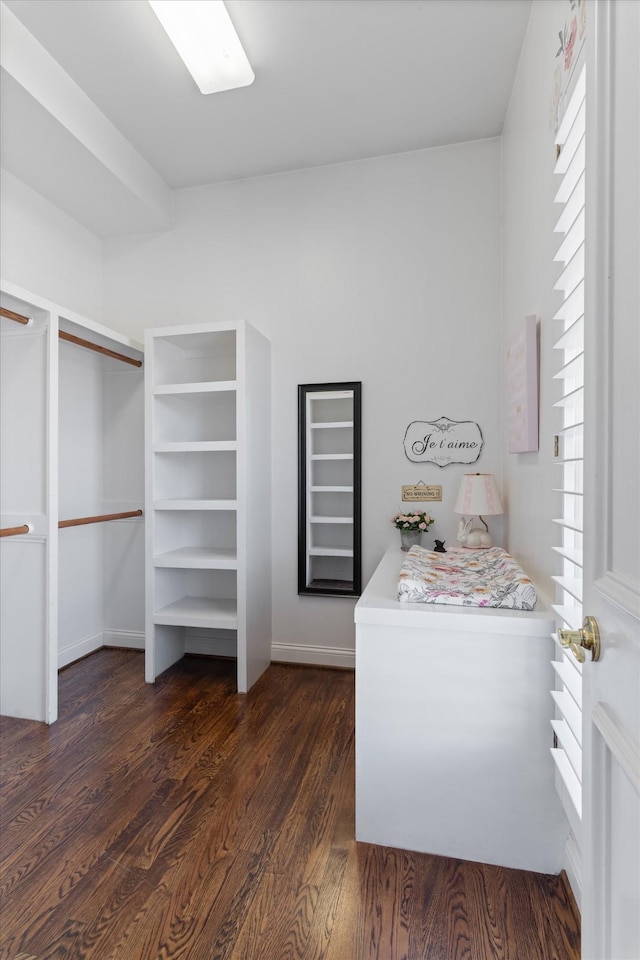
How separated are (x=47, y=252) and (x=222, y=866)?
3.10m

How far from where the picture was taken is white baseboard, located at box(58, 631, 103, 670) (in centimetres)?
288

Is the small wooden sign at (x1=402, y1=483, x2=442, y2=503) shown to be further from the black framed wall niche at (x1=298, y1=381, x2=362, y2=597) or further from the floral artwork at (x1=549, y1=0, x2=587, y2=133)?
the floral artwork at (x1=549, y1=0, x2=587, y2=133)

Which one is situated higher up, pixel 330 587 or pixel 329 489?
pixel 329 489

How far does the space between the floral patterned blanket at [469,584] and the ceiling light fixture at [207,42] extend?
2246 millimetres

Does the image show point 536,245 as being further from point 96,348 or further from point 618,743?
point 96,348

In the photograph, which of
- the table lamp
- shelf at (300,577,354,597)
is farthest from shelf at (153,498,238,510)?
the table lamp

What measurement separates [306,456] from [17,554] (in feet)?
5.11

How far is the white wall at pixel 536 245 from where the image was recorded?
155cm

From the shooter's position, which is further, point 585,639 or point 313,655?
point 313,655

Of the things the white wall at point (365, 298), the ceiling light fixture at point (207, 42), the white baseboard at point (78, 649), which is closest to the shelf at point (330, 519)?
the white wall at point (365, 298)

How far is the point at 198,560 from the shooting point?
2.65 m

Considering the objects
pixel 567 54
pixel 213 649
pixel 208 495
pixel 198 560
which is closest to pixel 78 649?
pixel 213 649

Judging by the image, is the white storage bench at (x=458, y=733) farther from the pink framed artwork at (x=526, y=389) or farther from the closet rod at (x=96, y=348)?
the closet rod at (x=96, y=348)

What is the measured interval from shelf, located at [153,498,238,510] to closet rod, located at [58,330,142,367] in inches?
35.1
